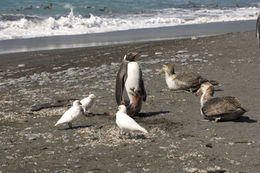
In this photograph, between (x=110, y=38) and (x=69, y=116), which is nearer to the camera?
(x=69, y=116)

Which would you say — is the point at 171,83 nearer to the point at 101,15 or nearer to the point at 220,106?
the point at 220,106

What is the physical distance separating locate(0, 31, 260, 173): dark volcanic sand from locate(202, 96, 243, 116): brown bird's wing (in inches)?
7.7

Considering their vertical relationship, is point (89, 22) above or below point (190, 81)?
below

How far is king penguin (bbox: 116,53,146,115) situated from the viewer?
30.6 ft

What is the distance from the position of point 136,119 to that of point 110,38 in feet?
48.7

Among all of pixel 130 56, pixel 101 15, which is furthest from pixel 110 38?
pixel 130 56

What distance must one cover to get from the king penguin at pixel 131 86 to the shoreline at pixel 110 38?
11.1 m

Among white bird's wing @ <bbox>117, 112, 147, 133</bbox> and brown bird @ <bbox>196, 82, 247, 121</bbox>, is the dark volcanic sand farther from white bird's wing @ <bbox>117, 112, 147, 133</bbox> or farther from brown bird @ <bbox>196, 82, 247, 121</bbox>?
white bird's wing @ <bbox>117, 112, 147, 133</bbox>

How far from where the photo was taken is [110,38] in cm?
2358

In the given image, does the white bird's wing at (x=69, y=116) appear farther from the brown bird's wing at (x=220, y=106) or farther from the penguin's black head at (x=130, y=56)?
the brown bird's wing at (x=220, y=106)

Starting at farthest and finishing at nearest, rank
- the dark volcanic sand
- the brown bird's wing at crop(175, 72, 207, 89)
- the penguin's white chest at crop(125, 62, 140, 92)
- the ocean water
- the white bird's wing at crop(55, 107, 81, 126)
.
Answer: the ocean water < the brown bird's wing at crop(175, 72, 207, 89) < the penguin's white chest at crop(125, 62, 140, 92) < the white bird's wing at crop(55, 107, 81, 126) < the dark volcanic sand

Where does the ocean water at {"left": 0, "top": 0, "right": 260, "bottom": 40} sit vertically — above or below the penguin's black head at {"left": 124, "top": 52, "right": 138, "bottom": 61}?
below

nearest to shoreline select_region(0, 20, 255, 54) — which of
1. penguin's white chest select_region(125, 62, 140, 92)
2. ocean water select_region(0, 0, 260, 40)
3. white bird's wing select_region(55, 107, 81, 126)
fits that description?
ocean water select_region(0, 0, 260, 40)

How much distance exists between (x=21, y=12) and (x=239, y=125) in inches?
1103
